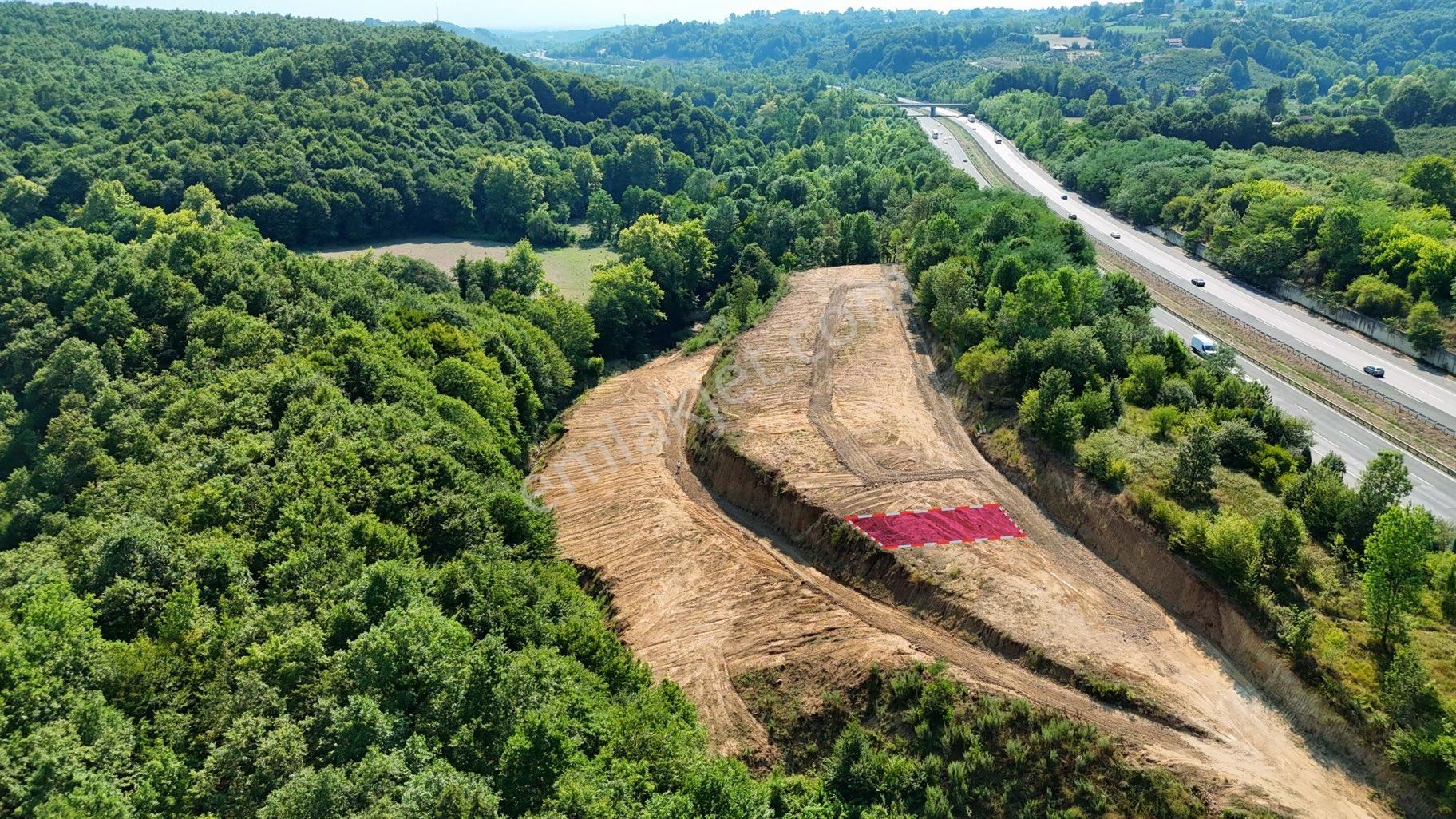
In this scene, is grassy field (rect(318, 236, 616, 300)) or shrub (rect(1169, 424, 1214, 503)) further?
grassy field (rect(318, 236, 616, 300))

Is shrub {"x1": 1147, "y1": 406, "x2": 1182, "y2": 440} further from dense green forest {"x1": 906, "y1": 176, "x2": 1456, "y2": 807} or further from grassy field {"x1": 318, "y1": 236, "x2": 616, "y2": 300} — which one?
grassy field {"x1": 318, "y1": 236, "x2": 616, "y2": 300}

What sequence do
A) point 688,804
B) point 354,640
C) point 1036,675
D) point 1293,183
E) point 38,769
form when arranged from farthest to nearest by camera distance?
point 1293,183 → point 1036,675 → point 354,640 → point 688,804 → point 38,769

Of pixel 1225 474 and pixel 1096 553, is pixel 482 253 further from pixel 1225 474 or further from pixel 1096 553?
pixel 1225 474

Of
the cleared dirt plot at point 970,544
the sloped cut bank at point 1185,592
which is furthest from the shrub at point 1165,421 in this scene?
the cleared dirt plot at point 970,544

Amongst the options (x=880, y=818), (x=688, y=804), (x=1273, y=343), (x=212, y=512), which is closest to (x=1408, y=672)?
(x=880, y=818)

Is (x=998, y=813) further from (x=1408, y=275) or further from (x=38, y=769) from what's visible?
(x=1408, y=275)

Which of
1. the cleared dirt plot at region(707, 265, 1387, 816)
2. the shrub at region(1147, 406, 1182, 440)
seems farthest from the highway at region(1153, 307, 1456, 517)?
the cleared dirt plot at region(707, 265, 1387, 816)

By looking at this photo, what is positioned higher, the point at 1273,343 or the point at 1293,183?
the point at 1293,183

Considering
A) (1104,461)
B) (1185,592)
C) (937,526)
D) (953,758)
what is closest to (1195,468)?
(1104,461)
